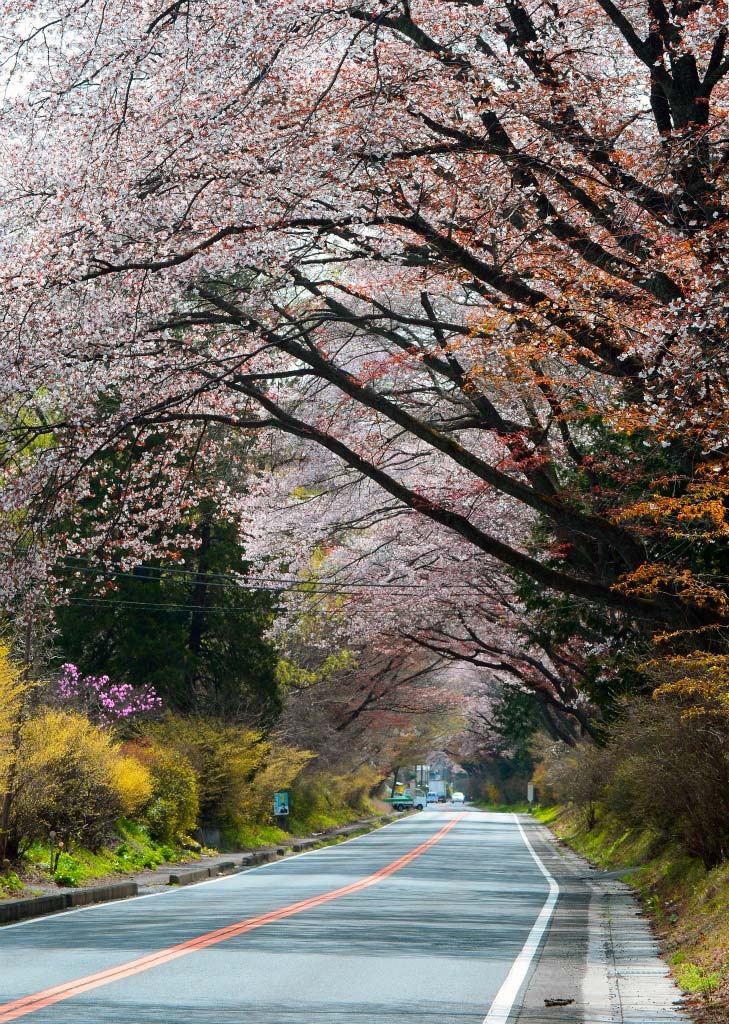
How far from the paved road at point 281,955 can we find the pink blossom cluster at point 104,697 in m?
7.29

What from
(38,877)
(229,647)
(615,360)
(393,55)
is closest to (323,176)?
(393,55)

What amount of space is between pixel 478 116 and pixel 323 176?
6.50ft

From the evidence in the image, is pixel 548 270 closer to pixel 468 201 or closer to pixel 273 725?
pixel 468 201

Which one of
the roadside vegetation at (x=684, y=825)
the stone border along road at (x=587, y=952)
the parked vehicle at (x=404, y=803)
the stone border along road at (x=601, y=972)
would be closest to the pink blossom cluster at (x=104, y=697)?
the stone border along road at (x=587, y=952)

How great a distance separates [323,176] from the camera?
12.8 m

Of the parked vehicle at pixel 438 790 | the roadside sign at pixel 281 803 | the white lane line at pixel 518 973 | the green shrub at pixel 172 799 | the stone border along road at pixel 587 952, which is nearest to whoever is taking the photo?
the white lane line at pixel 518 973

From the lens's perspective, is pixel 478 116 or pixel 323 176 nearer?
pixel 323 176

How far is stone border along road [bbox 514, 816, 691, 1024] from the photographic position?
10172 millimetres

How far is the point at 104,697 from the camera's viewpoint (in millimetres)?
30734

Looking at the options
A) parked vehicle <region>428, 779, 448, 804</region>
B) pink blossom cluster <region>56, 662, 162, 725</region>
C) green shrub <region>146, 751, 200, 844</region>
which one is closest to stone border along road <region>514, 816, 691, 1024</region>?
green shrub <region>146, 751, 200, 844</region>

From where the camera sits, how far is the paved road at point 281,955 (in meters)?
10.0

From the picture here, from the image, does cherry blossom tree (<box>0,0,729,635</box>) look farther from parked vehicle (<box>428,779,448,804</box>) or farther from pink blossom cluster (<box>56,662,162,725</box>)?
parked vehicle (<box>428,779,448,804</box>)

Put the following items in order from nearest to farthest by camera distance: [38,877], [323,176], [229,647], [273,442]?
[323,176], [38,877], [273,442], [229,647]

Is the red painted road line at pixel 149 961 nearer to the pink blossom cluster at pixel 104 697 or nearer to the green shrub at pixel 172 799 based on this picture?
the green shrub at pixel 172 799
